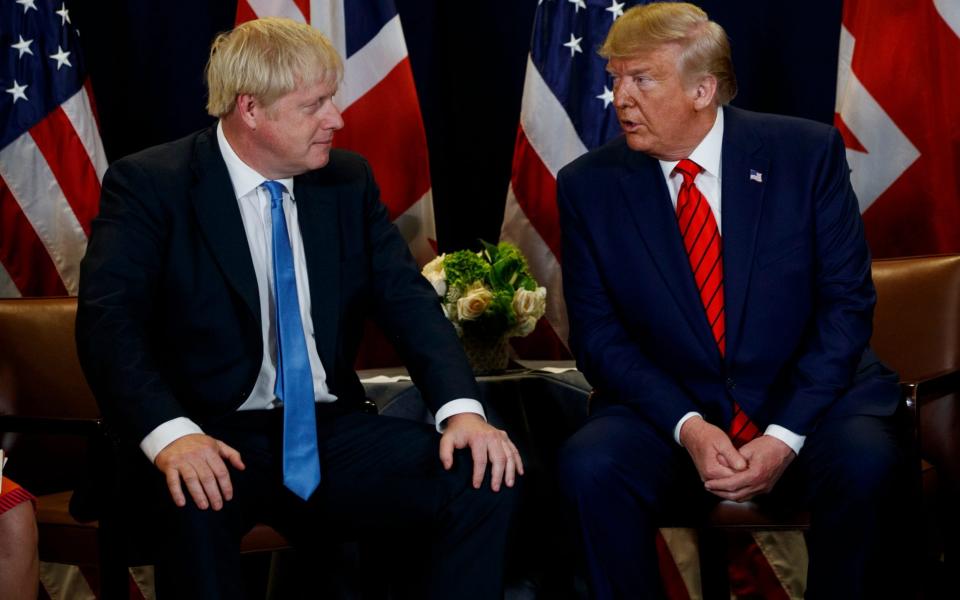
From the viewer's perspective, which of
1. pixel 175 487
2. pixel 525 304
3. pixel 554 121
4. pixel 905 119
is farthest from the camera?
pixel 554 121

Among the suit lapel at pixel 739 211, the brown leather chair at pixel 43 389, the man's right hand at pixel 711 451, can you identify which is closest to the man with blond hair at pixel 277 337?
the man's right hand at pixel 711 451

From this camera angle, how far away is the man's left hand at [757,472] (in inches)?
108

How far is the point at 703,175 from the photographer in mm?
3148

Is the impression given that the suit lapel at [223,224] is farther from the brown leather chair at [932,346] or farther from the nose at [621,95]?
the brown leather chair at [932,346]

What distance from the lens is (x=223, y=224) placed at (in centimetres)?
281

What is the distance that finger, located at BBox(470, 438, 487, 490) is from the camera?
8.60 ft

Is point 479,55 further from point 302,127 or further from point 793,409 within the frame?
point 793,409

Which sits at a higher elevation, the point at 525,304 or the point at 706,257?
the point at 706,257

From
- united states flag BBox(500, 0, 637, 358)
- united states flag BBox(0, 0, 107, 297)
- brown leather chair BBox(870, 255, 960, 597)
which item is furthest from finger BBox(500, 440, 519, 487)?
united states flag BBox(0, 0, 107, 297)

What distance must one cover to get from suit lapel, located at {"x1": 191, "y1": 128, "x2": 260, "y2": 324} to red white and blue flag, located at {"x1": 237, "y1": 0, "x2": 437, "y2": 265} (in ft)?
4.71

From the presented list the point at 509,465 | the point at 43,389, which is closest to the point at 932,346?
the point at 509,465

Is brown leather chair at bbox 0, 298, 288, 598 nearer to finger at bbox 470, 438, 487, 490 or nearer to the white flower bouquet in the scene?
the white flower bouquet

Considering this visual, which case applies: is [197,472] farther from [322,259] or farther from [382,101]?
[382,101]

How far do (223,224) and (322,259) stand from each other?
251mm
